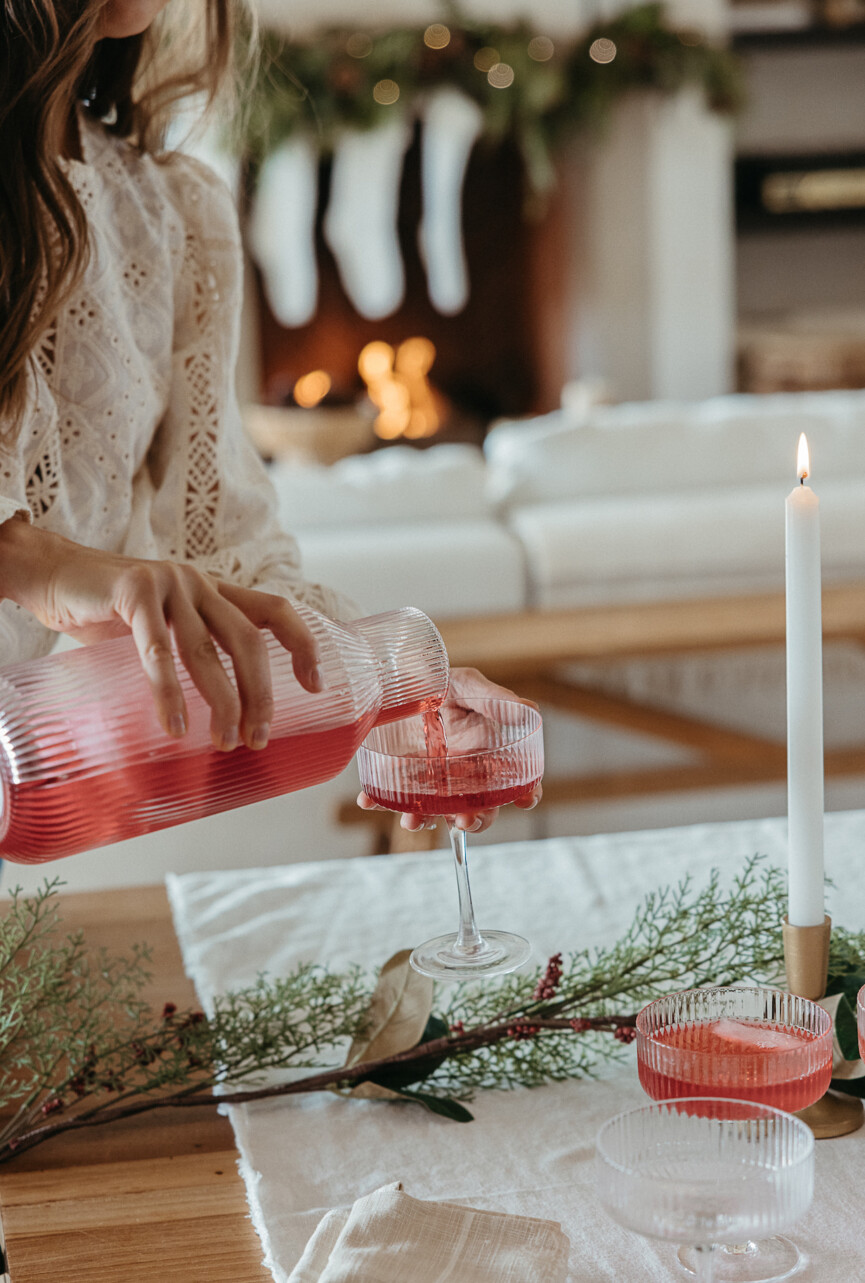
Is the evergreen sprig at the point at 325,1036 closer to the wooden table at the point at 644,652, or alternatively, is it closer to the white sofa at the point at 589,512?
the wooden table at the point at 644,652

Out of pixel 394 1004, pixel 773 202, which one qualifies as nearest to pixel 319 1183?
pixel 394 1004

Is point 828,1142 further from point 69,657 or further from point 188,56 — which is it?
point 188,56

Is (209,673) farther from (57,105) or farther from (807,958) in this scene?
(57,105)

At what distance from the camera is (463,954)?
67 centimetres

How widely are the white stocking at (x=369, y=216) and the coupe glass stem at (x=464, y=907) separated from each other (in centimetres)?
500

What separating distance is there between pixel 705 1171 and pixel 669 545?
191cm

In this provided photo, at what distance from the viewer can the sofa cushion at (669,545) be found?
228 centimetres

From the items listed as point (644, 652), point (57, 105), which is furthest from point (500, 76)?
point (57, 105)

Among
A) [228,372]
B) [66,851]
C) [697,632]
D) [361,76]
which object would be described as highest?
[361,76]

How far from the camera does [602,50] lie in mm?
5230

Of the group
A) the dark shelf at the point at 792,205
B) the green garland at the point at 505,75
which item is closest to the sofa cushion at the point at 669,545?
the green garland at the point at 505,75

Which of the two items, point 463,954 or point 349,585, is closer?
point 463,954

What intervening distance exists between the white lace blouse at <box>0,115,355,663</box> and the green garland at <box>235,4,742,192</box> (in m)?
4.21

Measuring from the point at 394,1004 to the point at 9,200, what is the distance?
0.52 m
